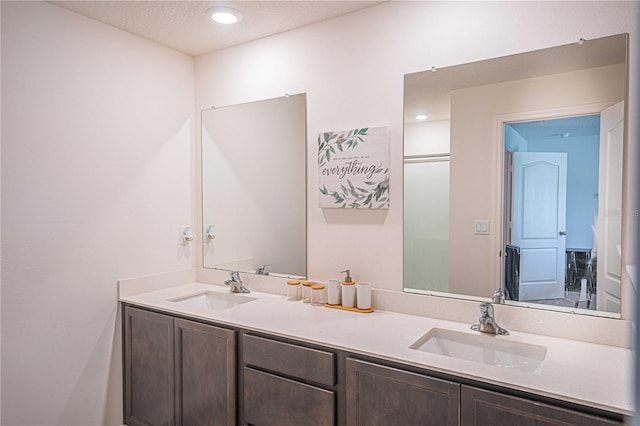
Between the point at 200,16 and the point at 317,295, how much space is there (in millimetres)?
1633

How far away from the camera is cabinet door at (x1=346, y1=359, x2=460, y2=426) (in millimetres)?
1432

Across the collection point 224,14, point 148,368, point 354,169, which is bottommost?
point 148,368

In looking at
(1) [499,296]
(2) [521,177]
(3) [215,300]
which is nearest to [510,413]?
(1) [499,296]

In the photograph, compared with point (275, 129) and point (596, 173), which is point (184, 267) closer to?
point (275, 129)

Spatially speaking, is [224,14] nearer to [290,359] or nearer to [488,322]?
[290,359]

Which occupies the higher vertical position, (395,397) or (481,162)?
(481,162)

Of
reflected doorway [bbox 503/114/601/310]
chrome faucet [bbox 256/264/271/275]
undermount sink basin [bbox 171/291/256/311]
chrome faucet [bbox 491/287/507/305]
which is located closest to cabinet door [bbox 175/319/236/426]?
undermount sink basin [bbox 171/291/256/311]

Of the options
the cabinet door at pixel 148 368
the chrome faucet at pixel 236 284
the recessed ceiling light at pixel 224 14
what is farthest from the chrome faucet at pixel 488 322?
the recessed ceiling light at pixel 224 14

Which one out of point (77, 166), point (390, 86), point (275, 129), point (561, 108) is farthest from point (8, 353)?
point (561, 108)

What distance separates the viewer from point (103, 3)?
2129mm

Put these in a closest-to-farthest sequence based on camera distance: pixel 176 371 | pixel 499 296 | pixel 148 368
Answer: pixel 499 296 < pixel 176 371 < pixel 148 368

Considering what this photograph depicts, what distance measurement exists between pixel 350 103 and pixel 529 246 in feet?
3.70

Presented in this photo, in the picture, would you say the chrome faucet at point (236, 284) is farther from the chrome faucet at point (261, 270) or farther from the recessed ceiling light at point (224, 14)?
the recessed ceiling light at point (224, 14)

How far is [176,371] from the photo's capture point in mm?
2186
